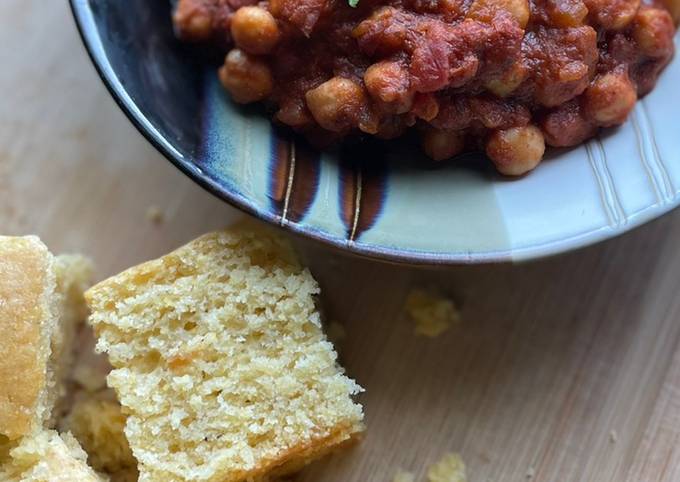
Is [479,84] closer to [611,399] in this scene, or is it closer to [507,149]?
Result: [507,149]

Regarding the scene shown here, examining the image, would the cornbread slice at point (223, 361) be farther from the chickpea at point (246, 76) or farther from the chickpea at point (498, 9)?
the chickpea at point (498, 9)

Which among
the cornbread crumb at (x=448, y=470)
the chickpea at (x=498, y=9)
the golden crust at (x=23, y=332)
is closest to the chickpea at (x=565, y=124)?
the chickpea at (x=498, y=9)

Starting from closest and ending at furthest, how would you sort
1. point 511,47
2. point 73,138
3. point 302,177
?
1. point 511,47
2. point 302,177
3. point 73,138

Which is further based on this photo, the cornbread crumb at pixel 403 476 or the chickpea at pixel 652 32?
the cornbread crumb at pixel 403 476

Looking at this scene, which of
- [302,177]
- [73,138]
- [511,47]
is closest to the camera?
[511,47]

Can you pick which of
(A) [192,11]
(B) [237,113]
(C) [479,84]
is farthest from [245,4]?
(C) [479,84]
